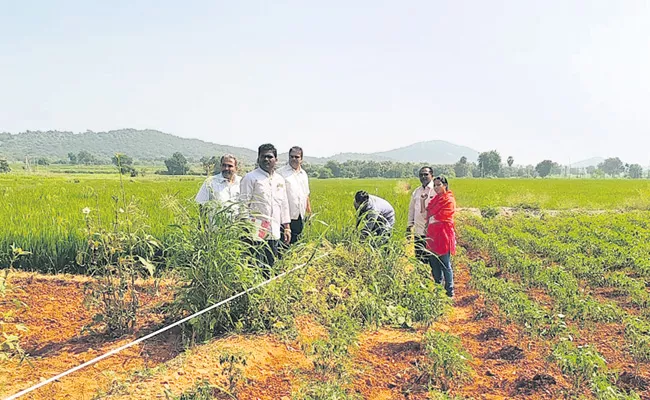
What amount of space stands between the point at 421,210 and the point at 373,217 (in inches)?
26.0

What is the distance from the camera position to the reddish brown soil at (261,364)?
3387 mm

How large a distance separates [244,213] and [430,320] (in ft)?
7.07

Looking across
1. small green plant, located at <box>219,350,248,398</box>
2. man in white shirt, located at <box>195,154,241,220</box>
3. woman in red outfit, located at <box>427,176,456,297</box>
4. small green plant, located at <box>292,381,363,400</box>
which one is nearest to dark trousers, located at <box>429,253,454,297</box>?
woman in red outfit, located at <box>427,176,456,297</box>

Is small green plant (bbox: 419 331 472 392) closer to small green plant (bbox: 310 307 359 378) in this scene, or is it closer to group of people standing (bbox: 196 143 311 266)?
small green plant (bbox: 310 307 359 378)

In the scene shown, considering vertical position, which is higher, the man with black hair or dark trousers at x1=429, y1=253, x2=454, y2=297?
the man with black hair

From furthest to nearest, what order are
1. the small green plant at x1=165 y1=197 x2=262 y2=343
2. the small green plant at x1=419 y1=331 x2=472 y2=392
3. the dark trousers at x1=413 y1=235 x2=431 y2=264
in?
the dark trousers at x1=413 y1=235 x2=431 y2=264 → the small green plant at x1=165 y1=197 x2=262 y2=343 → the small green plant at x1=419 y1=331 x2=472 y2=392

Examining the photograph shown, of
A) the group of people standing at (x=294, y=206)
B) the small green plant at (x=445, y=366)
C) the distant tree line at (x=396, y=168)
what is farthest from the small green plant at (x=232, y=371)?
the distant tree line at (x=396, y=168)

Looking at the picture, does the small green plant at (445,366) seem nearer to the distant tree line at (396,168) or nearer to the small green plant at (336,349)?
the small green plant at (336,349)

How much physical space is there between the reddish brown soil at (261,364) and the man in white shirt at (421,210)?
4.75ft

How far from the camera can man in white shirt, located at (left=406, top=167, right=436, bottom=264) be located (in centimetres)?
612

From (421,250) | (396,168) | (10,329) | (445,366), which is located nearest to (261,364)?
(445,366)

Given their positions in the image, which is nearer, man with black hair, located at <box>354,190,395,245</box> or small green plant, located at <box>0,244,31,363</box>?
small green plant, located at <box>0,244,31,363</box>

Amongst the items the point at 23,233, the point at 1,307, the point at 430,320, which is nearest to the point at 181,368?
the point at 430,320

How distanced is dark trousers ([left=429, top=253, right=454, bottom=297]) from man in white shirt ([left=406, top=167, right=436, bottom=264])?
13cm
